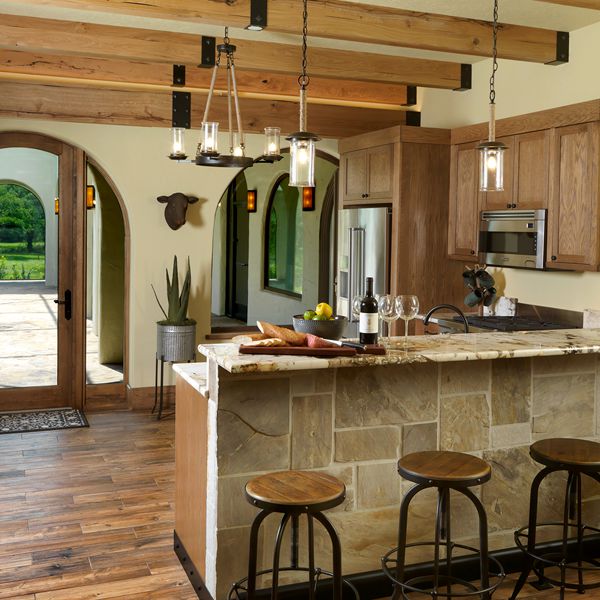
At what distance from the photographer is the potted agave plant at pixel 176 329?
650cm

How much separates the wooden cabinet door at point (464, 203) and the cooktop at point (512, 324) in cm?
51

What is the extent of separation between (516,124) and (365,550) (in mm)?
3261

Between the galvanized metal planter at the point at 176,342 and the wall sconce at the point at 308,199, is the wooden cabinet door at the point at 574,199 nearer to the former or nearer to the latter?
the galvanized metal planter at the point at 176,342

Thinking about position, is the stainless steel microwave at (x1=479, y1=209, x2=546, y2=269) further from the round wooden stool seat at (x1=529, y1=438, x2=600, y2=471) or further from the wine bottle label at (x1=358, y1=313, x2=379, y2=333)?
the wine bottle label at (x1=358, y1=313, x2=379, y2=333)

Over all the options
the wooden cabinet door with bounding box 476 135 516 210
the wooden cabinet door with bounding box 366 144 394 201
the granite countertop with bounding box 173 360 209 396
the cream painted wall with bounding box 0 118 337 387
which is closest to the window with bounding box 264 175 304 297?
the cream painted wall with bounding box 0 118 337 387

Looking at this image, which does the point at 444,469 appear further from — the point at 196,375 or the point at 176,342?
the point at 176,342

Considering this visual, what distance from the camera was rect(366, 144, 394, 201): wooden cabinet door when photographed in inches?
248

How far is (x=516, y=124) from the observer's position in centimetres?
548

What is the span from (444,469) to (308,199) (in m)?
7.25

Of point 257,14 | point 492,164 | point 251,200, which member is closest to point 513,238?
point 492,164

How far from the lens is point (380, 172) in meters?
6.45

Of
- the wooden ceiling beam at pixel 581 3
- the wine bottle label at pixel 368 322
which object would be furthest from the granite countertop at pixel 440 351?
the wooden ceiling beam at pixel 581 3

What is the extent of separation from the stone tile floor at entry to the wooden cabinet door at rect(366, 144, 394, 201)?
278cm

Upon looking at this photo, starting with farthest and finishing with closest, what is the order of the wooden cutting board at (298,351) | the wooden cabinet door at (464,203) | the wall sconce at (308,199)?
1. the wall sconce at (308,199)
2. the wooden cabinet door at (464,203)
3. the wooden cutting board at (298,351)
